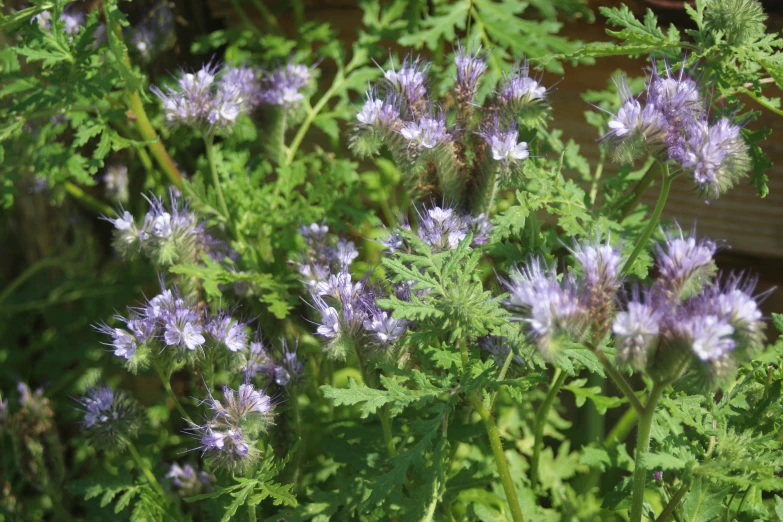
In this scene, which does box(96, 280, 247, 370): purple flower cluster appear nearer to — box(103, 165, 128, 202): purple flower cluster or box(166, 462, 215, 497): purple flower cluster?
box(166, 462, 215, 497): purple flower cluster

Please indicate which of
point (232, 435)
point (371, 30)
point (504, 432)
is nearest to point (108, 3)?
point (371, 30)

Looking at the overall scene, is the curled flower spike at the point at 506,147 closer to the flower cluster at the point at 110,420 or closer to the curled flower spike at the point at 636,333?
the curled flower spike at the point at 636,333

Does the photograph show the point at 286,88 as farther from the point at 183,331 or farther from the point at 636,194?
the point at 636,194

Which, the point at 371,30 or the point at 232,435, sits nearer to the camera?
the point at 232,435

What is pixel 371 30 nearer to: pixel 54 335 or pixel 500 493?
pixel 500 493

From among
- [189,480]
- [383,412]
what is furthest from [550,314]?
[189,480]

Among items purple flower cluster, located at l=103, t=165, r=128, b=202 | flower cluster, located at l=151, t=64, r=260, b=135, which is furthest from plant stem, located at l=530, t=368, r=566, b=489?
purple flower cluster, located at l=103, t=165, r=128, b=202
